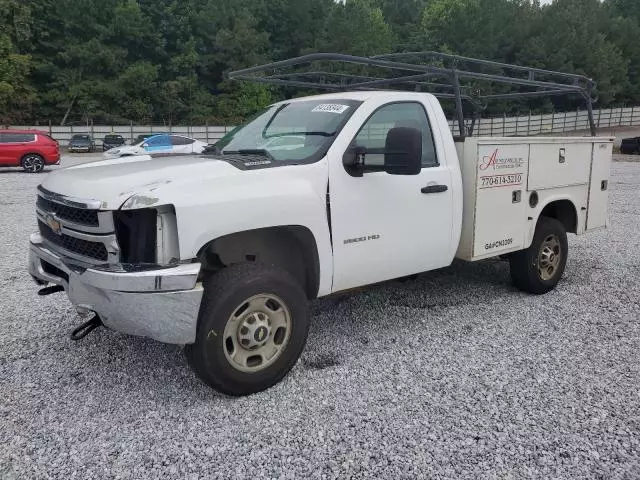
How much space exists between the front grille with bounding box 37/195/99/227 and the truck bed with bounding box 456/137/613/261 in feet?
9.89

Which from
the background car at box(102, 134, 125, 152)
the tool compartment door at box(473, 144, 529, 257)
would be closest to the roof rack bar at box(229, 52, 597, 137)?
the tool compartment door at box(473, 144, 529, 257)

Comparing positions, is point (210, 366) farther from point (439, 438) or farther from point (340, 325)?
point (340, 325)

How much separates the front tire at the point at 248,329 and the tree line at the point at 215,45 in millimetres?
53301

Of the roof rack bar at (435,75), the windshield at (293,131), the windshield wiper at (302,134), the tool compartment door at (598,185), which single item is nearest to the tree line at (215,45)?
the roof rack bar at (435,75)

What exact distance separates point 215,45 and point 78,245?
65.5 m

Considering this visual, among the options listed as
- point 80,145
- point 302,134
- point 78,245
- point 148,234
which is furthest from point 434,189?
point 80,145

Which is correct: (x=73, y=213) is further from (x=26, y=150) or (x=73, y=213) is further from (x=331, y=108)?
(x=26, y=150)

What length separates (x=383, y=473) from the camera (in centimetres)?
272

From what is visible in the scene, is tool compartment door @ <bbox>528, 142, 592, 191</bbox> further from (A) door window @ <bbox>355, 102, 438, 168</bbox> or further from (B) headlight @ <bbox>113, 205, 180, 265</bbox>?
(B) headlight @ <bbox>113, 205, 180, 265</bbox>

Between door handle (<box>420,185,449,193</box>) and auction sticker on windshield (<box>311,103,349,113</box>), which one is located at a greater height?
auction sticker on windshield (<box>311,103,349,113</box>)

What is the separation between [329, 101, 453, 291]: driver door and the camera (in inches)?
151

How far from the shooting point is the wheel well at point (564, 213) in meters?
5.80

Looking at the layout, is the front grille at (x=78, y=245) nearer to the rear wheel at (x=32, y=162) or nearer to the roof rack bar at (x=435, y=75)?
the roof rack bar at (x=435, y=75)

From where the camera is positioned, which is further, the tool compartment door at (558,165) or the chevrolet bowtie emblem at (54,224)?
the tool compartment door at (558,165)
